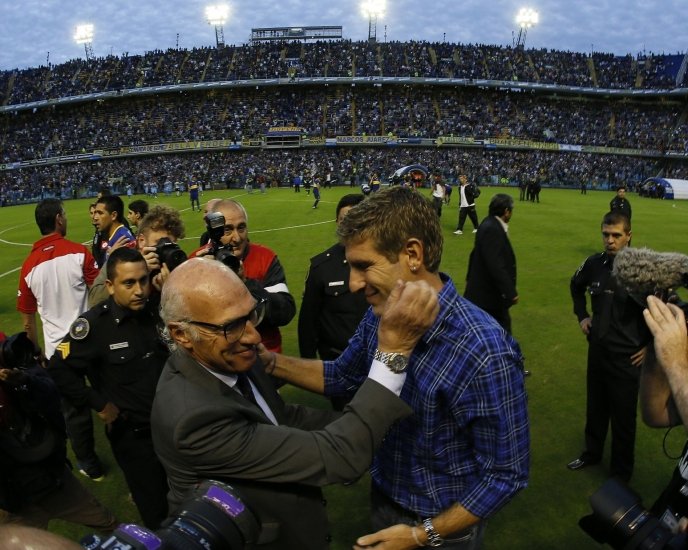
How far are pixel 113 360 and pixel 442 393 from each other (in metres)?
2.94

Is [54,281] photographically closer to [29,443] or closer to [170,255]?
[170,255]

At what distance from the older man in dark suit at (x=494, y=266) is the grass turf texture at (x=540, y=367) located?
1.33 meters

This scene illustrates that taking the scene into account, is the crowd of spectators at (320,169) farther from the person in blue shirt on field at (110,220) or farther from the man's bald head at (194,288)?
the man's bald head at (194,288)

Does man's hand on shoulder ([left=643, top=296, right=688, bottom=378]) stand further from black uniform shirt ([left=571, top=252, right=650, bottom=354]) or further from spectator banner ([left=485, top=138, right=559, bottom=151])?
spectator banner ([left=485, top=138, right=559, bottom=151])

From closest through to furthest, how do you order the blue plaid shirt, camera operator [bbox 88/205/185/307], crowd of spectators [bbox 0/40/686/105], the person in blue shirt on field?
the blue plaid shirt, camera operator [bbox 88/205/185/307], the person in blue shirt on field, crowd of spectators [bbox 0/40/686/105]

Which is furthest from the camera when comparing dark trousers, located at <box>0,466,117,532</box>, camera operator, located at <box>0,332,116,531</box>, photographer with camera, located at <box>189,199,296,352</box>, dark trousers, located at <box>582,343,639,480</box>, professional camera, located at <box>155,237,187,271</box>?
dark trousers, located at <box>582,343,639,480</box>

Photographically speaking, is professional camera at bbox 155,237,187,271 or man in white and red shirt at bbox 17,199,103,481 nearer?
professional camera at bbox 155,237,187,271

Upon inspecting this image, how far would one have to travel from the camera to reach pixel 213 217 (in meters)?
3.55

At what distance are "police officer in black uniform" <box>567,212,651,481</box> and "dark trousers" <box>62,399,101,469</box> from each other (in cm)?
509

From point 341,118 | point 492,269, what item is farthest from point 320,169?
point 492,269

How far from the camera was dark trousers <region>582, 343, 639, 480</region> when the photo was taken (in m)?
4.46

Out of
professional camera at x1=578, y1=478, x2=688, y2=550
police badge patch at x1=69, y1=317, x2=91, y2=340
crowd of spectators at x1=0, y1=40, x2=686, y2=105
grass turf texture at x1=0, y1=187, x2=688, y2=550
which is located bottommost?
grass turf texture at x1=0, y1=187, x2=688, y2=550

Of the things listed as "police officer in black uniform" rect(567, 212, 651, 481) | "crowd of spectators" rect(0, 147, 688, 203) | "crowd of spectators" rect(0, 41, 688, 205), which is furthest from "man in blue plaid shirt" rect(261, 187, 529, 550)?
"crowd of spectators" rect(0, 41, 688, 205)

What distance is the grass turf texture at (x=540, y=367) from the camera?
4.41 m
